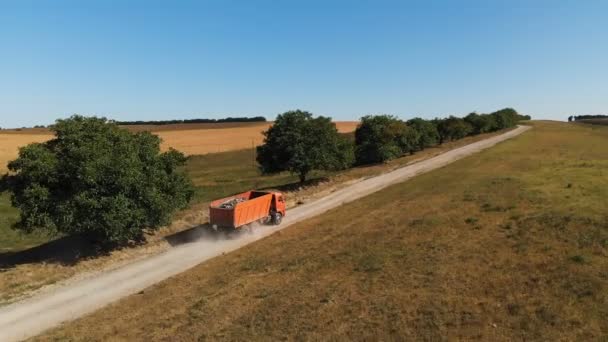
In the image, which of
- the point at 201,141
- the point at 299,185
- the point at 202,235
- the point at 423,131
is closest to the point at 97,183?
the point at 202,235

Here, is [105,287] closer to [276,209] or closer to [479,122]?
[276,209]

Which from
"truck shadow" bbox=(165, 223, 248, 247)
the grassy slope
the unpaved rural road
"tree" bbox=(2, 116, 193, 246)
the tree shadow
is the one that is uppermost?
"tree" bbox=(2, 116, 193, 246)

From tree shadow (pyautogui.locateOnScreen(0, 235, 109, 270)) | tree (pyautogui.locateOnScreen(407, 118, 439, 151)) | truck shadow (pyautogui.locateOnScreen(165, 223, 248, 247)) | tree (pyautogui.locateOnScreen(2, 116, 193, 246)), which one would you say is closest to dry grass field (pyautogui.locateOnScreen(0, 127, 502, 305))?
tree shadow (pyautogui.locateOnScreen(0, 235, 109, 270))

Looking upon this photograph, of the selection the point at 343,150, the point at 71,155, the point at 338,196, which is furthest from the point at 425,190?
the point at 71,155

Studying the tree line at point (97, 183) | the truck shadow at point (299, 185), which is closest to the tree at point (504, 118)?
the truck shadow at point (299, 185)

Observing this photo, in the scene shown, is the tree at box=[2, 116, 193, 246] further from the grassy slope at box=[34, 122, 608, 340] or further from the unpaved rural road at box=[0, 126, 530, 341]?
the grassy slope at box=[34, 122, 608, 340]
